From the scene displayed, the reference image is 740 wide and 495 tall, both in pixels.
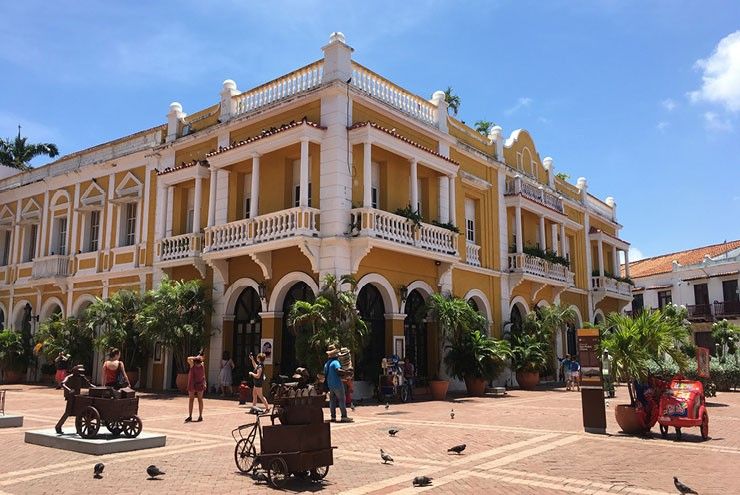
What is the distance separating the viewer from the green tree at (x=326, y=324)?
1533 centimetres

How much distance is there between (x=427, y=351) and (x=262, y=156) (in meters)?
8.08

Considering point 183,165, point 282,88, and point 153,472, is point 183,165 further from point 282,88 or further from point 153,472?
point 153,472

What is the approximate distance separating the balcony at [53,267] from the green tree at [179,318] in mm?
7909

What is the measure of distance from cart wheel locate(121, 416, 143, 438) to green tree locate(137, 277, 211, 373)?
9.14 m

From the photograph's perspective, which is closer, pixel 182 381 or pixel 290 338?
pixel 290 338

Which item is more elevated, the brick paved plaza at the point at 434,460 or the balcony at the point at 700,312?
the balcony at the point at 700,312

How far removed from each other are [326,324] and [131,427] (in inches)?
256

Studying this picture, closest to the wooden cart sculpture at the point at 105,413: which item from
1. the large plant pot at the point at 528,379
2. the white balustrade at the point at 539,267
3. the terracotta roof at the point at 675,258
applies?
the large plant pot at the point at 528,379

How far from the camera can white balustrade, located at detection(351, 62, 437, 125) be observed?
1842 centimetres

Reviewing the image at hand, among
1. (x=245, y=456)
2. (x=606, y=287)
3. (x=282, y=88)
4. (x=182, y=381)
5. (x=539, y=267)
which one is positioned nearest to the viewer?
(x=245, y=456)

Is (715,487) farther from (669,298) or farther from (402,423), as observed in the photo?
(669,298)

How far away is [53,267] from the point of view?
25578 mm

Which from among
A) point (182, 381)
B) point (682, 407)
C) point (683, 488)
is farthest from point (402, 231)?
point (683, 488)

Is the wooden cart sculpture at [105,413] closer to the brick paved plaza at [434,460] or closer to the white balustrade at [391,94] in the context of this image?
the brick paved plaza at [434,460]
